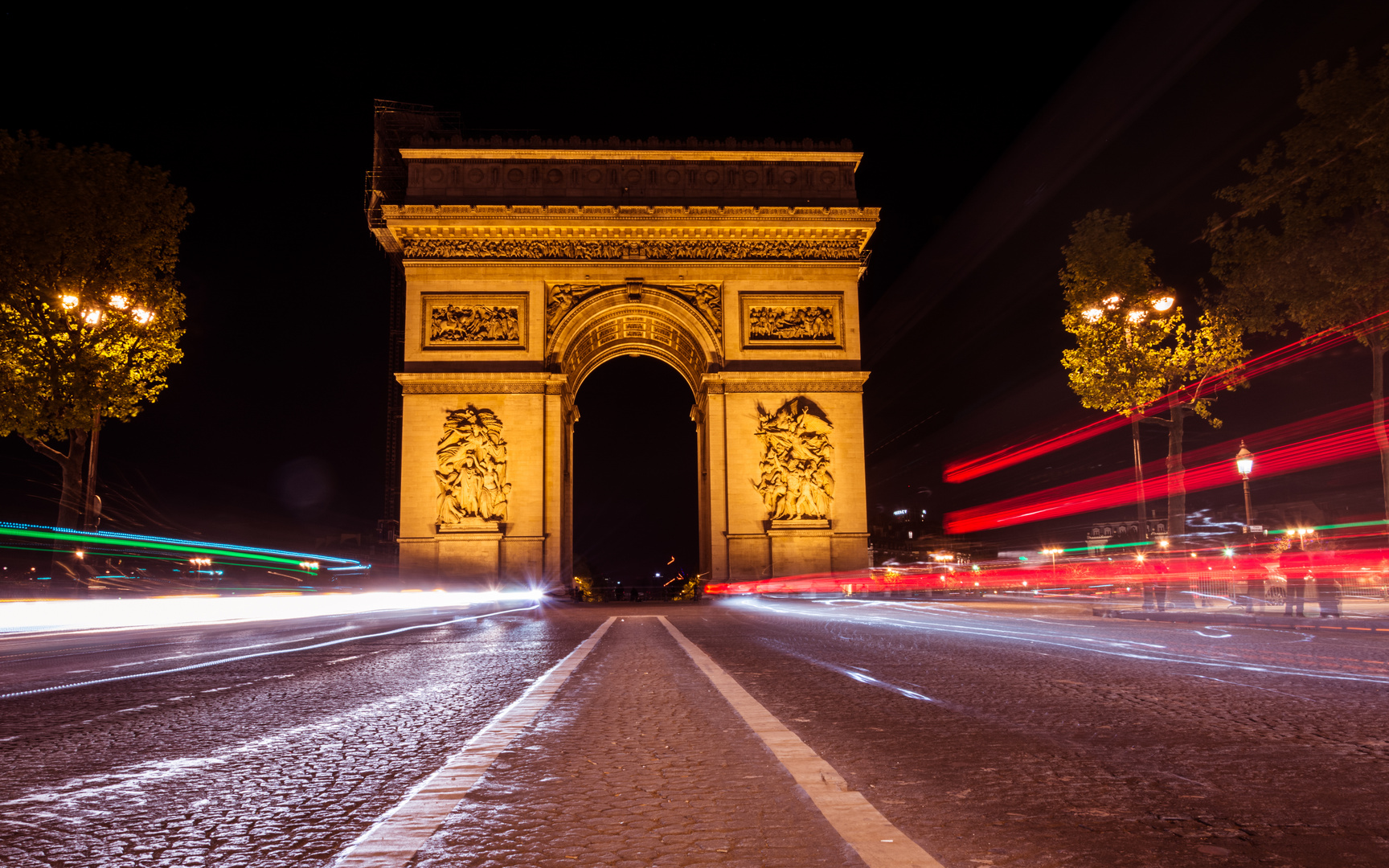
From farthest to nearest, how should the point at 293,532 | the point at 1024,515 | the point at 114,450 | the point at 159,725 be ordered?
the point at 1024,515, the point at 293,532, the point at 114,450, the point at 159,725

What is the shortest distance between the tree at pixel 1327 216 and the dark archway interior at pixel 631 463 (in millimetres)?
39777

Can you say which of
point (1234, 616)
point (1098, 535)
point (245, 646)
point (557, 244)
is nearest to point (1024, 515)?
point (1098, 535)

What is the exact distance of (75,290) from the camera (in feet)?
71.0

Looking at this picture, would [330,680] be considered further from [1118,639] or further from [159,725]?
[1118,639]

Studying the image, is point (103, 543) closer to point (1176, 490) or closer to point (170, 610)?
point (170, 610)

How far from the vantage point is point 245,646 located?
9070mm

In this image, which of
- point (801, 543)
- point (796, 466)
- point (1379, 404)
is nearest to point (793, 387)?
point (796, 466)

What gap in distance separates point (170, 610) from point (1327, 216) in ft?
71.5

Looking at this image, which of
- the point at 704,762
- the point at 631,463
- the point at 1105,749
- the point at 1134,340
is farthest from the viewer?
the point at 631,463

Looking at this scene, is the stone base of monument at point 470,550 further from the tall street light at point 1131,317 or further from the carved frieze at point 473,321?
the tall street light at point 1131,317

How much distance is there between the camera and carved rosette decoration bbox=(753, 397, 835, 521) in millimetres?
30938

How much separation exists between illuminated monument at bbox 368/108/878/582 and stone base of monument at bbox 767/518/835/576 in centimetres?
6

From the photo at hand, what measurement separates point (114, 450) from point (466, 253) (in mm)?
18427

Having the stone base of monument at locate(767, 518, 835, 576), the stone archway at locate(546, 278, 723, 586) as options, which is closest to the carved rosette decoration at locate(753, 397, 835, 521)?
the stone base of monument at locate(767, 518, 835, 576)
